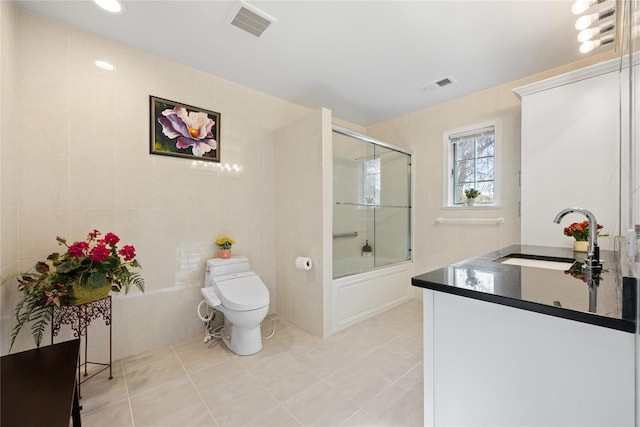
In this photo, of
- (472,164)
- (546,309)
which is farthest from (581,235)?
(546,309)

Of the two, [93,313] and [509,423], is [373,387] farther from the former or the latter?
[93,313]

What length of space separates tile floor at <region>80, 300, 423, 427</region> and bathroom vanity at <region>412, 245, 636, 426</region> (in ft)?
2.03

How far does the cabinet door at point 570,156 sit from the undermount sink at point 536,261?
68 centimetres

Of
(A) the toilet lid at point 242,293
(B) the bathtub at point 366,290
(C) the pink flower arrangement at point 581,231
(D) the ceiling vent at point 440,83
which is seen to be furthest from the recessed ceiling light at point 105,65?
(C) the pink flower arrangement at point 581,231

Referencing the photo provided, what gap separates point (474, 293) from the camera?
92cm

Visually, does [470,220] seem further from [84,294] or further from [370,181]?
[84,294]

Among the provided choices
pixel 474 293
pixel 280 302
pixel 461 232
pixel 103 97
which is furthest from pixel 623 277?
pixel 103 97

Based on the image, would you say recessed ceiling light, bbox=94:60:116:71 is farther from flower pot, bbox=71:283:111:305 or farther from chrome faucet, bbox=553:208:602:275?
chrome faucet, bbox=553:208:602:275

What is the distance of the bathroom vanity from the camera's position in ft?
2.41

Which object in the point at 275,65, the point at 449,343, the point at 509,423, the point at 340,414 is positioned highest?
the point at 275,65

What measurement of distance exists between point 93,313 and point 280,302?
164cm

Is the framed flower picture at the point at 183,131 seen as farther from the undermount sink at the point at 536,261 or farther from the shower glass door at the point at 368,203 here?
the undermount sink at the point at 536,261

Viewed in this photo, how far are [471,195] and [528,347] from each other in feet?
7.73

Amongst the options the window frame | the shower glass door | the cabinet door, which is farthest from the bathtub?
the cabinet door
